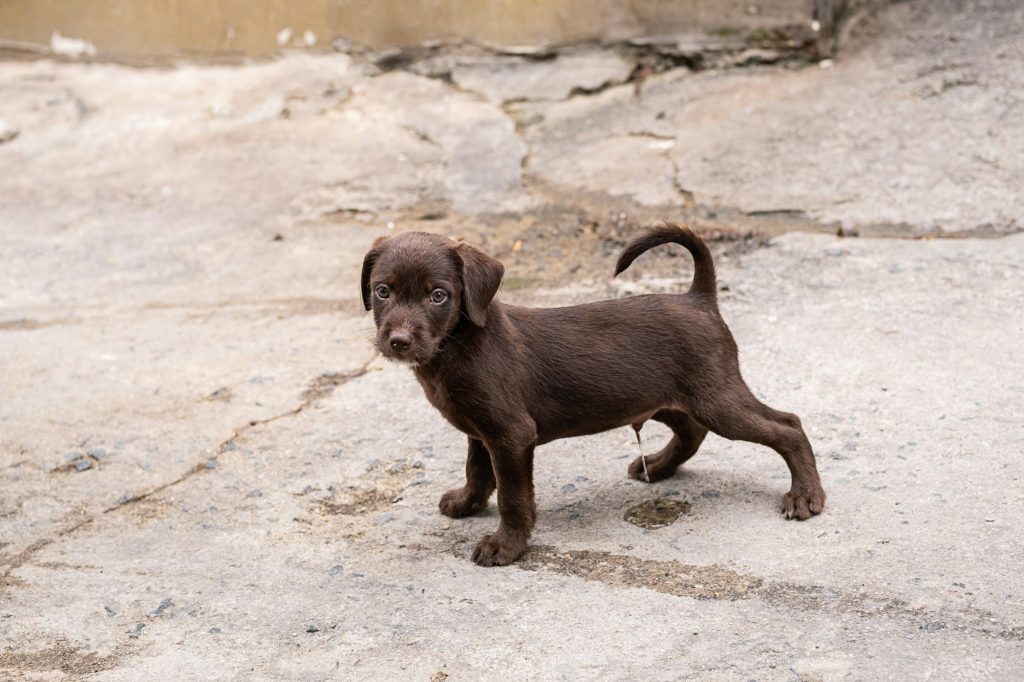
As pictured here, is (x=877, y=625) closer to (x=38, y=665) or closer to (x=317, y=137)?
(x=38, y=665)

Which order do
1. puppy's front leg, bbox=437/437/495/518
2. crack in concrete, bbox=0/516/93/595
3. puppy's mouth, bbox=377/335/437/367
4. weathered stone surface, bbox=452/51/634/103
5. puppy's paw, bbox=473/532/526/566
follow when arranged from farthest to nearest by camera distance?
weathered stone surface, bbox=452/51/634/103
puppy's front leg, bbox=437/437/495/518
crack in concrete, bbox=0/516/93/595
puppy's paw, bbox=473/532/526/566
puppy's mouth, bbox=377/335/437/367

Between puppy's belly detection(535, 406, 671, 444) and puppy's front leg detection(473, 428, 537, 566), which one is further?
puppy's belly detection(535, 406, 671, 444)

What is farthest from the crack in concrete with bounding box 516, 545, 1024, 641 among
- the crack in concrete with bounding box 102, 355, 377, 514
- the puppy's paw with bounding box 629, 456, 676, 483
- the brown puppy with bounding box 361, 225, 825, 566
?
the crack in concrete with bounding box 102, 355, 377, 514

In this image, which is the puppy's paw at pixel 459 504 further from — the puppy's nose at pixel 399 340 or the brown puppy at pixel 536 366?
the puppy's nose at pixel 399 340

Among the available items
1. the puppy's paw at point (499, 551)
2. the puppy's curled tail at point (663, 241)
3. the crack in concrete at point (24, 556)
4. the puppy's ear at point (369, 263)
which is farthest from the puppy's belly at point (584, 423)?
the crack in concrete at point (24, 556)

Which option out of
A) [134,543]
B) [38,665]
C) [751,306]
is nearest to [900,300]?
[751,306]

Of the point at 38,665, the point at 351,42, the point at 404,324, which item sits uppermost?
the point at 351,42

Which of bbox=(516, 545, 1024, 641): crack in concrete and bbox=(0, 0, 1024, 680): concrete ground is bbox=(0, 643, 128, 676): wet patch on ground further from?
bbox=(516, 545, 1024, 641): crack in concrete
